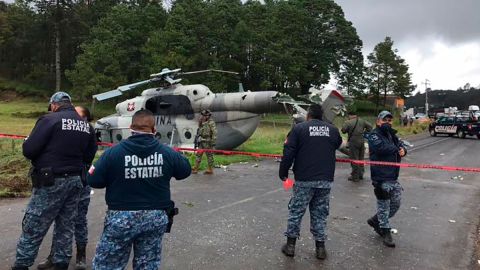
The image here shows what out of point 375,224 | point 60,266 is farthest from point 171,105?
point 60,266

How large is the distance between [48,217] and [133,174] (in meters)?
1.55

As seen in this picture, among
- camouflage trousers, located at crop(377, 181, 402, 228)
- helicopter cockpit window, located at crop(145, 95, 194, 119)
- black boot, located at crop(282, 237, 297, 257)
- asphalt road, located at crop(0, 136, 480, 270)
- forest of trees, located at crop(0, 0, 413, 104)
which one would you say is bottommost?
asphalt road, located at crop(0, 136, 480, 270)

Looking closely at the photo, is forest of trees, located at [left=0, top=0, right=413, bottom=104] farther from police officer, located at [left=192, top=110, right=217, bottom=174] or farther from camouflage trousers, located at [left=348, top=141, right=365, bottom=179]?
camouflage trousers, located at [left=348, top=141, right=365, bottom=179]

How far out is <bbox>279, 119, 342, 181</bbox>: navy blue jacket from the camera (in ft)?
17.2

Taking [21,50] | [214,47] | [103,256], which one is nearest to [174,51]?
[214,47]

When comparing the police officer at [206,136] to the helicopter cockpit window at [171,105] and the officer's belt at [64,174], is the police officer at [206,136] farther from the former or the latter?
the officer's belt at [64,174]

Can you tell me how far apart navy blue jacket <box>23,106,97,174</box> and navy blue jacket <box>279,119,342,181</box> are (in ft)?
7.80

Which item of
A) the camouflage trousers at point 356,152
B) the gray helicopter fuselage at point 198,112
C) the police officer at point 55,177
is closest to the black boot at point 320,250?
the police officer at point 55,177

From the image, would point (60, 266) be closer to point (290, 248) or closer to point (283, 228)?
point (290, 248)

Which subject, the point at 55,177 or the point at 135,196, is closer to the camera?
the point at 135,196

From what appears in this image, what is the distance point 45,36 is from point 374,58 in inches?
1822

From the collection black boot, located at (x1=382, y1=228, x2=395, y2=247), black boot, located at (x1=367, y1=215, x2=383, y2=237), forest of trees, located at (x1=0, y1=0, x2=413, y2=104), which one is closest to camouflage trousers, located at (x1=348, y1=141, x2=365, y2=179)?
black boot, located at (x1=367, y1=215, x2=383, y2=237)

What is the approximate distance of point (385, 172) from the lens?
5766 millimetres

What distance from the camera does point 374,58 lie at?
5747 centimetres
